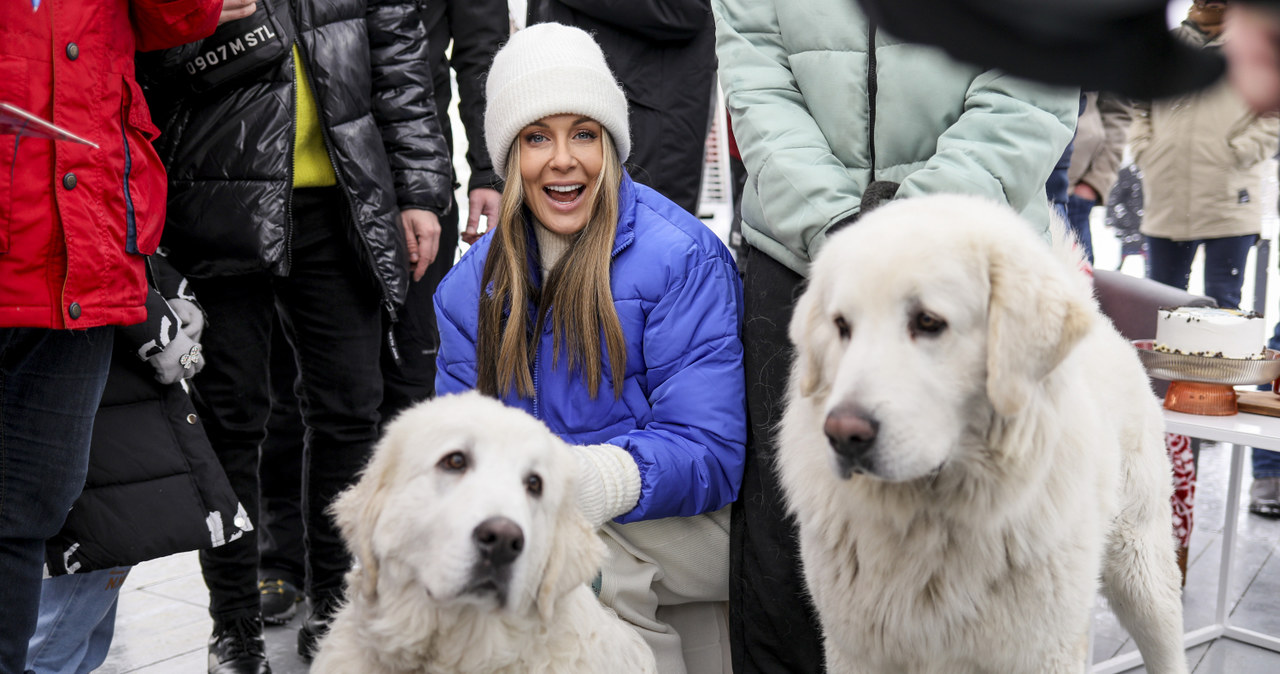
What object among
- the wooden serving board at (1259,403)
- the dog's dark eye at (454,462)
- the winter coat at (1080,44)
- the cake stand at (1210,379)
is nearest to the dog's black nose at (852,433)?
the dog's dark eye at (454,462)

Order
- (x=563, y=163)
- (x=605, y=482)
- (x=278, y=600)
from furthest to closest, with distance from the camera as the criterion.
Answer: (x=278, y=600) < (x=563, y=163) < (x=605, y=482)

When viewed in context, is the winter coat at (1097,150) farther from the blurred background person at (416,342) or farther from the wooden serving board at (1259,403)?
the blurred background person at (416,342)

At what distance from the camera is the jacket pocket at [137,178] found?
7.34ft

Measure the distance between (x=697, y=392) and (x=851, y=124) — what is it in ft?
2.50

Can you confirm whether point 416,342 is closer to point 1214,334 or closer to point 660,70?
point 660,70

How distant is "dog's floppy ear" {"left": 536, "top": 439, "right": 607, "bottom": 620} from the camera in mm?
1834

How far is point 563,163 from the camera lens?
2.59 m

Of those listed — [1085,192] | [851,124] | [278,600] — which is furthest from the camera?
[1085,192]

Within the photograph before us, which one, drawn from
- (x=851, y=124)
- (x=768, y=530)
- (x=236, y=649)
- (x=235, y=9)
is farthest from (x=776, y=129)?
(x=236, y=649)

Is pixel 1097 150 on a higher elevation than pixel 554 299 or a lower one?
lower

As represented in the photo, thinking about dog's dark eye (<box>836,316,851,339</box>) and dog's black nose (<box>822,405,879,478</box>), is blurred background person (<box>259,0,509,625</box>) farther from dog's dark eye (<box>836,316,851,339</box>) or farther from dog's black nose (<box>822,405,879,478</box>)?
dog's black nose (<box>822,405,879,478</box>)

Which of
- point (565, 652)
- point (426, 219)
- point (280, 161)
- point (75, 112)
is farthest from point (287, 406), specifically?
point (565, 652)

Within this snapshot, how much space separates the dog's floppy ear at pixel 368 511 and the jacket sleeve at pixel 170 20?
1.15 meters

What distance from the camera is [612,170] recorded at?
2.61 metres
